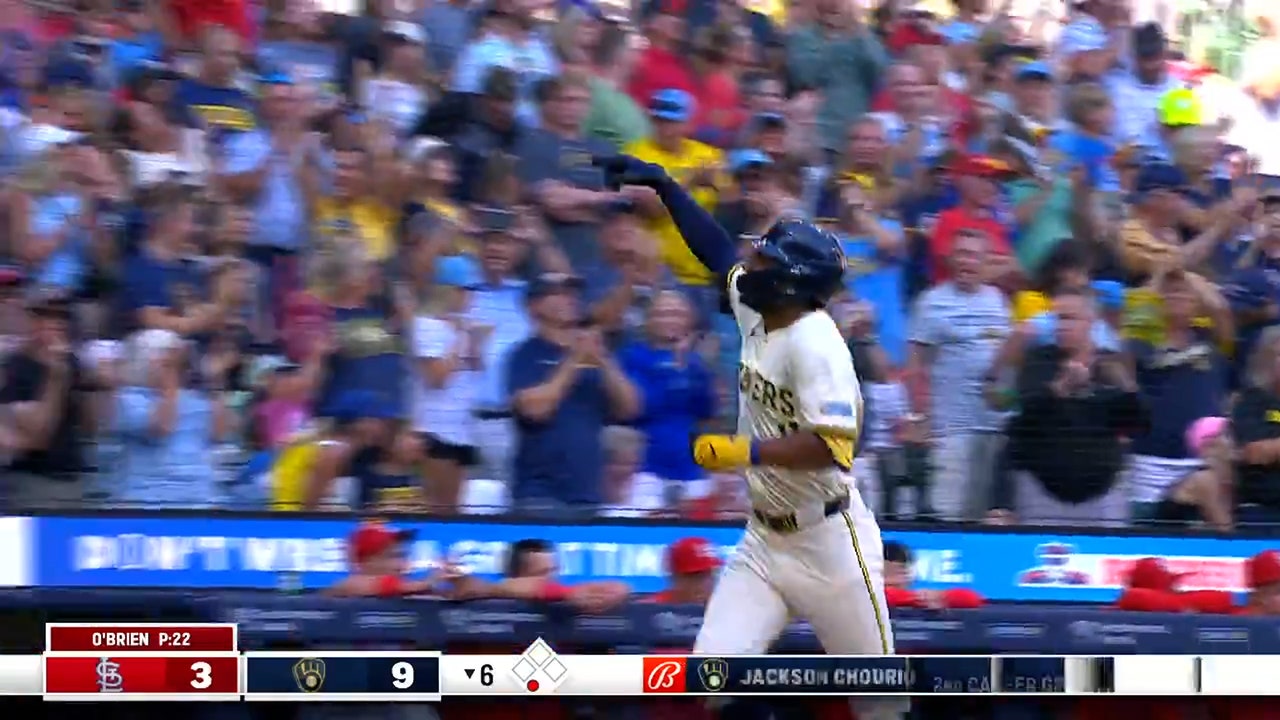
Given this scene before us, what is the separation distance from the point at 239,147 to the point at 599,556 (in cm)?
A: 173

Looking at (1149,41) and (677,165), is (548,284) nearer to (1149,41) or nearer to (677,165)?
(677,165)

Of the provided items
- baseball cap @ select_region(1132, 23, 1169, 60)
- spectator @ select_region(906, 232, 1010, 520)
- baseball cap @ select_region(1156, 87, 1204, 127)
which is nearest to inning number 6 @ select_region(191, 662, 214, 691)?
spectator @ select_region(906, 232, 1010, 520)

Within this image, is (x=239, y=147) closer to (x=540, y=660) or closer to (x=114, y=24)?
(x=114, y=24)

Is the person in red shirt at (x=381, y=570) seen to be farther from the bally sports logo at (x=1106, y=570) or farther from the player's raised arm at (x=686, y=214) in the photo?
the bally sports logo at (x=1106, y=570)

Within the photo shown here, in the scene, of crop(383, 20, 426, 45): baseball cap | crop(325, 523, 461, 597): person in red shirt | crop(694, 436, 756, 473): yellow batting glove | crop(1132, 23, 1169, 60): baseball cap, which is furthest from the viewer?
crop(1132, 23, 1169, 60): baseball cap

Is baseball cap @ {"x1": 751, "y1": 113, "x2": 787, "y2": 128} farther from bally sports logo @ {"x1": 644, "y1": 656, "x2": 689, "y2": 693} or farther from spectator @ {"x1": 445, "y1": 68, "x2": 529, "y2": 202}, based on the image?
bally sports logo @ {"x1": 644, "y1": 656, "x2": 689, "y2": 693}

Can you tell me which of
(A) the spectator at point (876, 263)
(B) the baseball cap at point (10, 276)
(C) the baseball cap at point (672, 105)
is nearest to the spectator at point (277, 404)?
(B) the baseball cap at point (10, 276)

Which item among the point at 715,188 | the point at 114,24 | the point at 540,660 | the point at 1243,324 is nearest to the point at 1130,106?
the point at 1243,324

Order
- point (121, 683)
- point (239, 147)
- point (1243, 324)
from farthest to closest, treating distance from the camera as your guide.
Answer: point (1243, 324)
point (239, 147)
point (121, 683)

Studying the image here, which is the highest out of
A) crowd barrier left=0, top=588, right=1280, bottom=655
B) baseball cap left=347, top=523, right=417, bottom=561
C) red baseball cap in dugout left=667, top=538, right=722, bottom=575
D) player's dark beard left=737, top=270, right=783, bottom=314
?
player's dark beard left=737, top=270, right=783, bottom=314

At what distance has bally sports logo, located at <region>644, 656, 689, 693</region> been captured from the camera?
16.8 ft

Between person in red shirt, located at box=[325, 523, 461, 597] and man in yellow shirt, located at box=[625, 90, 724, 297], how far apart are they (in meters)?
1.26

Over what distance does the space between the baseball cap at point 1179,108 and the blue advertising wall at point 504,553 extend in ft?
5.81

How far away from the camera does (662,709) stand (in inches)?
205
